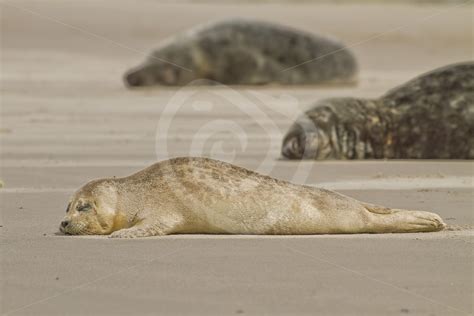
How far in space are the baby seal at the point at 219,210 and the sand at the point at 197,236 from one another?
0.42 ft

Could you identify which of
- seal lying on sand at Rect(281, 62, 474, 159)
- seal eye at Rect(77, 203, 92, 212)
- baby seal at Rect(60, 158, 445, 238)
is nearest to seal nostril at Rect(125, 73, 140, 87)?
seal lying on sand at Rect(281, 62, 474, 159)

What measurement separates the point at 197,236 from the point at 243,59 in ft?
40.6

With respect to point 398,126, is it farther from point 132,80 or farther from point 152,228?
point 132,80

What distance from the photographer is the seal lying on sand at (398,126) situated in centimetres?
980

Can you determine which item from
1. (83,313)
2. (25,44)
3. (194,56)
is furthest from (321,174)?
(25,44)

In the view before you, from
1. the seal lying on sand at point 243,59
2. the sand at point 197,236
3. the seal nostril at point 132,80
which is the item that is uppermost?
the seal lying on sand at point 243,59

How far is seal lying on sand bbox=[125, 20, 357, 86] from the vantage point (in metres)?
18.0

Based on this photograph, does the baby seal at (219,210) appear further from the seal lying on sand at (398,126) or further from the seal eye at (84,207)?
the seal lying on sand at (398,126)

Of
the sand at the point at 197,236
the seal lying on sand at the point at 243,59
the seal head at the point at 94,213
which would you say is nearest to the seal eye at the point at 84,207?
the seal head at the point at 94,213

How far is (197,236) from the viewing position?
6016 mm

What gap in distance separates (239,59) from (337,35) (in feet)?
39.3

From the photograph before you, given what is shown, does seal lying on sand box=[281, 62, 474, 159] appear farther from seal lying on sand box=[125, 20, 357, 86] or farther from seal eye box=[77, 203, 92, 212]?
seal lying on sand box=[125, 20, 357, 86]

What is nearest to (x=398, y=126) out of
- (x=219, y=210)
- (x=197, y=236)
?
(x=219, y=210)

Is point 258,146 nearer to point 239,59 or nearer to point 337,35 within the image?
point 239,59
